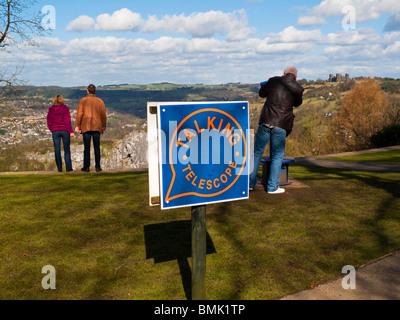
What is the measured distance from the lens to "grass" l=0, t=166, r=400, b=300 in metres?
3.53

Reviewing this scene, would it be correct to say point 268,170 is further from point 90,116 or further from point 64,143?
point 64,143

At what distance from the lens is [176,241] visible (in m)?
4.57

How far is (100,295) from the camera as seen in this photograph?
132 inches

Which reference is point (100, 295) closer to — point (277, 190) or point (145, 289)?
point (145, 289)

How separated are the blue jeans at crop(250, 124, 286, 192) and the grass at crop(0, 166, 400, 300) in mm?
313

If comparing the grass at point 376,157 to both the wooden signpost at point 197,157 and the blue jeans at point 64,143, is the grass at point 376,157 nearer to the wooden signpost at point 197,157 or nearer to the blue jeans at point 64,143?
the blue jeans at point 64,143

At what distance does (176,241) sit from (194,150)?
6.96 feet

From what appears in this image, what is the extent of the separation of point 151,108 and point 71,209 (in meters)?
3.74

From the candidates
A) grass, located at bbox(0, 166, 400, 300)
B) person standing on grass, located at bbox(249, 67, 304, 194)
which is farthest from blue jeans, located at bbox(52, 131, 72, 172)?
person standing on grass, located at bbox(249, 67, 304, 194)

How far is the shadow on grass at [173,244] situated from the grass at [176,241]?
0.01 metres

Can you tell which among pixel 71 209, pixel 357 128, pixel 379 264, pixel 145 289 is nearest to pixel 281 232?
pixel 379 264

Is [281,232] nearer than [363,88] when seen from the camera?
Yes

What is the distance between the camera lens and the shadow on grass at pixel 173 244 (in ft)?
13.0

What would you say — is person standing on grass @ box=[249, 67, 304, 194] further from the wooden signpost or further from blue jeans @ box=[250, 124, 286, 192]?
the wooden signpost
